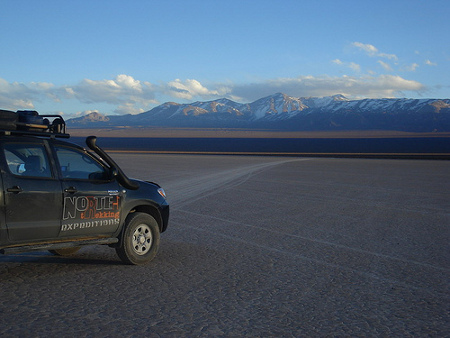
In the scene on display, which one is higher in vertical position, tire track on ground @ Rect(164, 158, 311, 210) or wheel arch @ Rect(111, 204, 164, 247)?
wheel arch @ Rect(111, 204, 164, 247)

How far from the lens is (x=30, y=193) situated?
6355 mm

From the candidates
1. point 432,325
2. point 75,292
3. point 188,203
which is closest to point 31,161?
point 75,292

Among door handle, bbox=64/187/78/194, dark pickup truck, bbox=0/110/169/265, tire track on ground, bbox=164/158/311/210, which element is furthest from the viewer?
tire track on ground, bbox=164/158/311/210

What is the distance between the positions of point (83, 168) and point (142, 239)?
127cm

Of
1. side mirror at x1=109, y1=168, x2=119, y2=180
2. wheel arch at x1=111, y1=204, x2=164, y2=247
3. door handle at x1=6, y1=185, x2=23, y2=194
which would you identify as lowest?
wheel arch at x1=111, y1=204, x2=164, y2=247

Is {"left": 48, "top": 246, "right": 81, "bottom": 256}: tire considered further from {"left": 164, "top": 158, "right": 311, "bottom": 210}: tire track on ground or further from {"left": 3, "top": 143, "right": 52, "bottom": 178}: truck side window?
{"left": 164, "top": 158, "right": 311, "bottom": 210}: tire track on ground

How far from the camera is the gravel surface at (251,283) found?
5.02 meters

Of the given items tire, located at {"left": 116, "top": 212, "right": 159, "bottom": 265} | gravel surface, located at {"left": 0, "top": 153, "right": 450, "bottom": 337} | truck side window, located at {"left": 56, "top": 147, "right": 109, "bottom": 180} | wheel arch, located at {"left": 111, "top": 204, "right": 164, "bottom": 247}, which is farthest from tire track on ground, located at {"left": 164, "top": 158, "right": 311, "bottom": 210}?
truck side window, located at {"left": 56, "top": 147, "right": 109, "bottom": 180}

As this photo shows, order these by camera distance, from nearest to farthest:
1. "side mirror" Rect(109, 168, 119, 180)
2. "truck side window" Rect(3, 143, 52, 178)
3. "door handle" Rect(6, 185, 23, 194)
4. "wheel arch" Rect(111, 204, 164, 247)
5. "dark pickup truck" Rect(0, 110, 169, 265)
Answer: "door handle" Rect(6, 185, 23, 194) < "dark pickup truck" Rect(0, 110, 169, 265) < "truck side window" Rect(3, 143, 52, 178) < "side mirror" Rect(109, 168, 119, 180) < "wheel arch" Rect(111, 204, 164, 247)

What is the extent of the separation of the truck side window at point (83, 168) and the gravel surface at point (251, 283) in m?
1.23

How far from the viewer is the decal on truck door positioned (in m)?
6.76

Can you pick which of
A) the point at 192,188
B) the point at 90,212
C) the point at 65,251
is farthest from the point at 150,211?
the point at 192,188

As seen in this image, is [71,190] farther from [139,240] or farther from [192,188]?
[192,188]

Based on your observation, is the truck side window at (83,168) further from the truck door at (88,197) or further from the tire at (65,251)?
the tire at (65,251)
